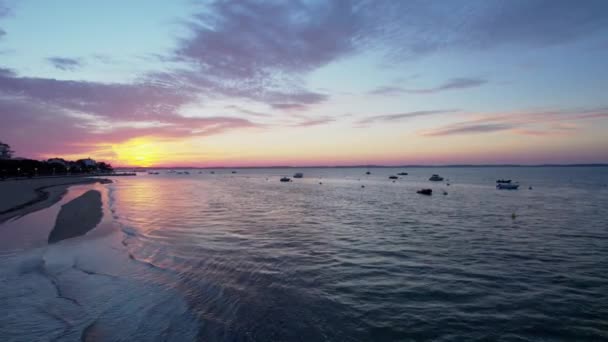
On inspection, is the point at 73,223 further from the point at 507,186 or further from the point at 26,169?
the point at 26,169

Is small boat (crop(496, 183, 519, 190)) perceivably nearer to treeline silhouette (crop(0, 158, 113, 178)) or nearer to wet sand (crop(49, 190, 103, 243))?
wet sand (crop(49, 190, 103, 243))

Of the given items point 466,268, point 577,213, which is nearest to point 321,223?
point 466,268

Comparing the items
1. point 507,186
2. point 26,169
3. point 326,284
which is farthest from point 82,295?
point 26,169

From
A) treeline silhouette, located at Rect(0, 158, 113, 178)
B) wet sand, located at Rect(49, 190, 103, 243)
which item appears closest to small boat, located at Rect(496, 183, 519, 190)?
wet sand, located at Rect(49, 190, 103, 243)

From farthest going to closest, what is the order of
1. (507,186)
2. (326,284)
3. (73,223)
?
1. (507,186)
2. (73,223)
3. (326,284)

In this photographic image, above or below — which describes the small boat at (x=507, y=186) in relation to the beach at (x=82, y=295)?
below

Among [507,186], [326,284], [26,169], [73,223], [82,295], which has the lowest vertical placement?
[507,186]

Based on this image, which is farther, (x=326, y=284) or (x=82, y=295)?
(x=326, y=284)

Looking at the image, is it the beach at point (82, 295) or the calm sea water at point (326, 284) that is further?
the calm sea water at point (326, 284)

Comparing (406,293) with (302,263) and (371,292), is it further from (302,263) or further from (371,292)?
(302,263)

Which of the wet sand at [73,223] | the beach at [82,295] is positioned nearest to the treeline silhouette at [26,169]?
the wet sand at [73,223]

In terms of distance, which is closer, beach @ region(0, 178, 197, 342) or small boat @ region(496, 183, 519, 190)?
beach @ region(0, 178, 197, 342)

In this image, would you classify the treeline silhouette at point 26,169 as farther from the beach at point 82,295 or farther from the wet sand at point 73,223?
the beach at point 82,295

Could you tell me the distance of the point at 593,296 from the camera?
1192 cm
